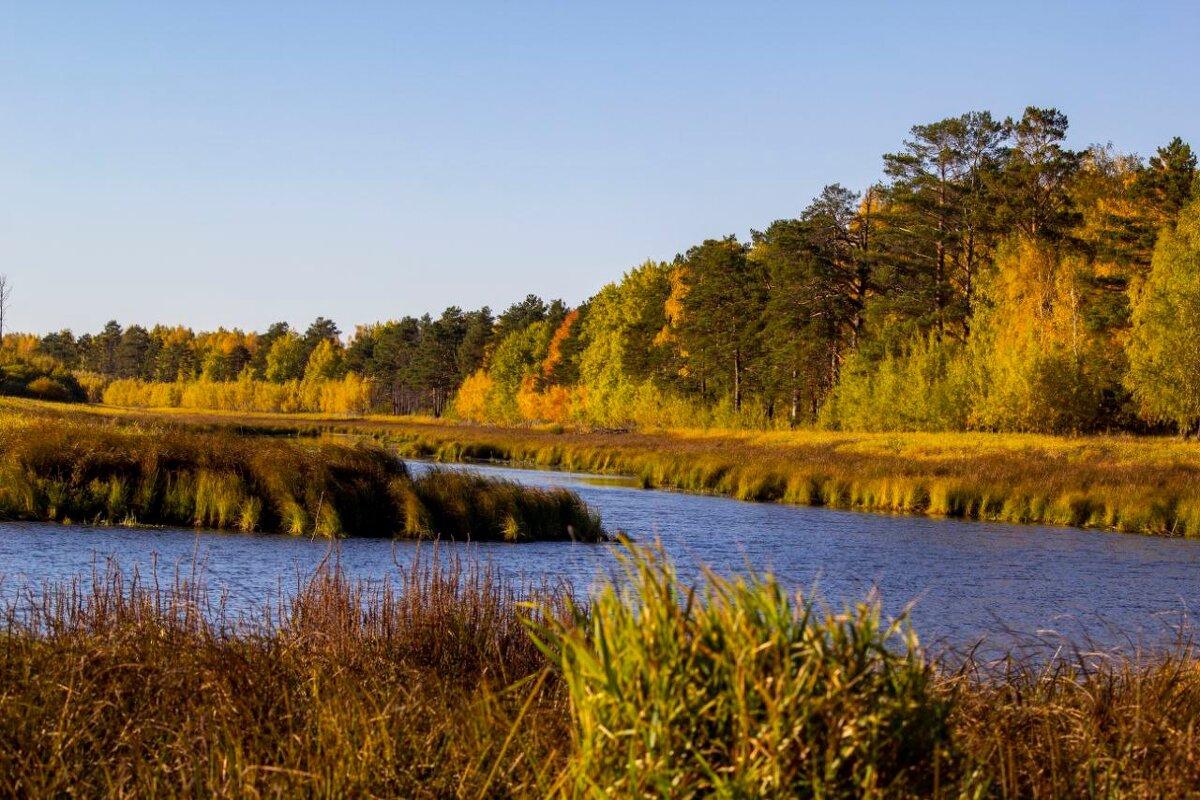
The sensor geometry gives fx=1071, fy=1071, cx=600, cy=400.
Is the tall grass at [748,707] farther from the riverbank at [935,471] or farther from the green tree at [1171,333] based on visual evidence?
the green tree at [1171,333]

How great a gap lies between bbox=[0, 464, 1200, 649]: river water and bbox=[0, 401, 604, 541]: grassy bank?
33.2 inches

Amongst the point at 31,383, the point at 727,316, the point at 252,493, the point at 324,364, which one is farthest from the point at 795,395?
the point at 324,364

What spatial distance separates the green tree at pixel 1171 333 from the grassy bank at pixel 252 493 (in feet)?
94.5

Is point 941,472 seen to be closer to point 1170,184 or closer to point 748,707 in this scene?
point 1170,184

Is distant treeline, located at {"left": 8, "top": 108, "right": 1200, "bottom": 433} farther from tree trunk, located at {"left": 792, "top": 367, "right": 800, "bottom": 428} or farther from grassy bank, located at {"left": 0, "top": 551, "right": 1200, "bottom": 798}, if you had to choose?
grassy bank, located at {"left": 0, "top": 551, "right": 1200, "bottom": 798}

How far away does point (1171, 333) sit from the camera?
40781mm

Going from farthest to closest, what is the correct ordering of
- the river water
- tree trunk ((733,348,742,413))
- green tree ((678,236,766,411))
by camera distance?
green tree ((678,236,766,411)), tree trunk ((733,348,742,413)), the river water

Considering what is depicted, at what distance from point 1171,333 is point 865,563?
28278 mm

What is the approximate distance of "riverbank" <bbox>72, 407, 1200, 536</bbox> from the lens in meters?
26.6

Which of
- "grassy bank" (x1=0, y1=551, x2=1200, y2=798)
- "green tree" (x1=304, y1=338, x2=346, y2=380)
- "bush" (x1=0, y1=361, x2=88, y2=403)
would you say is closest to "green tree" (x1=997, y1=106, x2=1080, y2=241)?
"grassy bank" (x1=0, y1=551, x2=1200, y2=798)

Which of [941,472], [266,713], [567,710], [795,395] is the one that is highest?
[795,395]

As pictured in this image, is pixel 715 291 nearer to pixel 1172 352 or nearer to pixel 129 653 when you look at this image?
pixel 1172 352

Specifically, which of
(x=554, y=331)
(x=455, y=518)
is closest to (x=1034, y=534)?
(x=455, y=518)

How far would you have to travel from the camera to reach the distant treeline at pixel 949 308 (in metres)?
45.3
